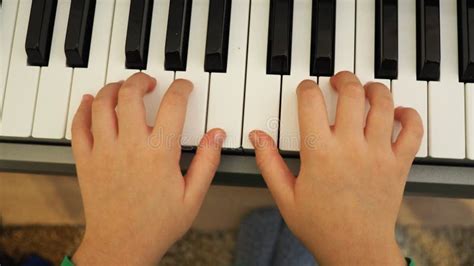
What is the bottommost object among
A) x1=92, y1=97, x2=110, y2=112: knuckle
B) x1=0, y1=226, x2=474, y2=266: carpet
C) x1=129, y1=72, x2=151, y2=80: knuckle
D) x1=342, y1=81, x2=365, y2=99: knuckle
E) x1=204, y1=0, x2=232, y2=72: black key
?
x1=0, y1=226, x2=474, y2=266: carpet

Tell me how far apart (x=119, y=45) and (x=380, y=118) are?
41 centimetres

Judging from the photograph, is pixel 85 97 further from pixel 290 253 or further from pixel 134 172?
pixel 290 253

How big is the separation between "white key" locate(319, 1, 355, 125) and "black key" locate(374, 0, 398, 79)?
37 mm

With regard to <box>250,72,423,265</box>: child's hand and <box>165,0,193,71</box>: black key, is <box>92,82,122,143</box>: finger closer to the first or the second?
<box>165,0,193,71</box>: black key

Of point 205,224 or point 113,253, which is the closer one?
point 113,253

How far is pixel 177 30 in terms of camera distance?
770 mm

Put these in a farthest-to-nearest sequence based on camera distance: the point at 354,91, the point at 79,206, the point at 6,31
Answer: the point at 79,206 → the point at 6,31 → the point at 354,91

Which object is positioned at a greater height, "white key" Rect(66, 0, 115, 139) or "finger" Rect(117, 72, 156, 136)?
"white key" Rect(66, 0, 115, 139)

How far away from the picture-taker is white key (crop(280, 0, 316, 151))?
0.76 metres

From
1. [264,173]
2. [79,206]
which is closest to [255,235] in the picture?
[79,206]

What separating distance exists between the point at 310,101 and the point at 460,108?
0.23m

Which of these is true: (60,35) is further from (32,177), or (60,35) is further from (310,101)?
(32,177)

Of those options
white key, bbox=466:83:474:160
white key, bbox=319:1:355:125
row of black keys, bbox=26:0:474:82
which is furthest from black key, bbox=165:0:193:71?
white key, bbox=466:83:474:160

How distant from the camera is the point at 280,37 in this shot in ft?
2.50
